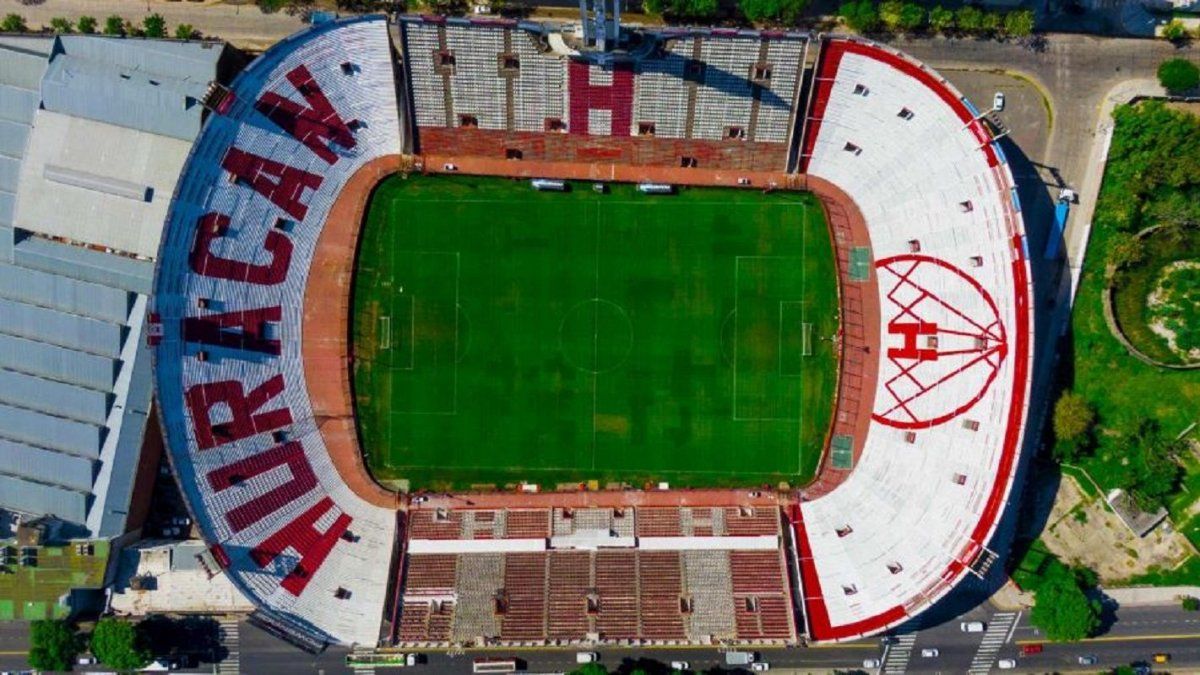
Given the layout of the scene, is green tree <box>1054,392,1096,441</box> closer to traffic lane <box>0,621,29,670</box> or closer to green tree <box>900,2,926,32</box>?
green tree <box>900,2,926,32</box>

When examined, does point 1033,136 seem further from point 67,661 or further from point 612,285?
point 67,661

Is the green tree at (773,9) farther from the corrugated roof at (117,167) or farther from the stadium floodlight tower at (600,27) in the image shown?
the corrugated roof at (117,167)

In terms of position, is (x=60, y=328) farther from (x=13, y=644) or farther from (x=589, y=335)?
(x=589, y=335)

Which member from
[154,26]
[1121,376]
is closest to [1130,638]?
[1121,376]

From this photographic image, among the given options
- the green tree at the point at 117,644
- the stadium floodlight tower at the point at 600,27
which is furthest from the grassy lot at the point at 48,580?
the stadium floodlight tower at the point at 600,27

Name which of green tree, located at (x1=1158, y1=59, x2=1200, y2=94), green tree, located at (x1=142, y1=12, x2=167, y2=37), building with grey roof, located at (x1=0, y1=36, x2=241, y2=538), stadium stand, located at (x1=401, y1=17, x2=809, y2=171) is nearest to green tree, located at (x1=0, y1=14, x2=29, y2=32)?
building with grey roof, located at (x1=0, y1=36, x2=241, y2=538)
